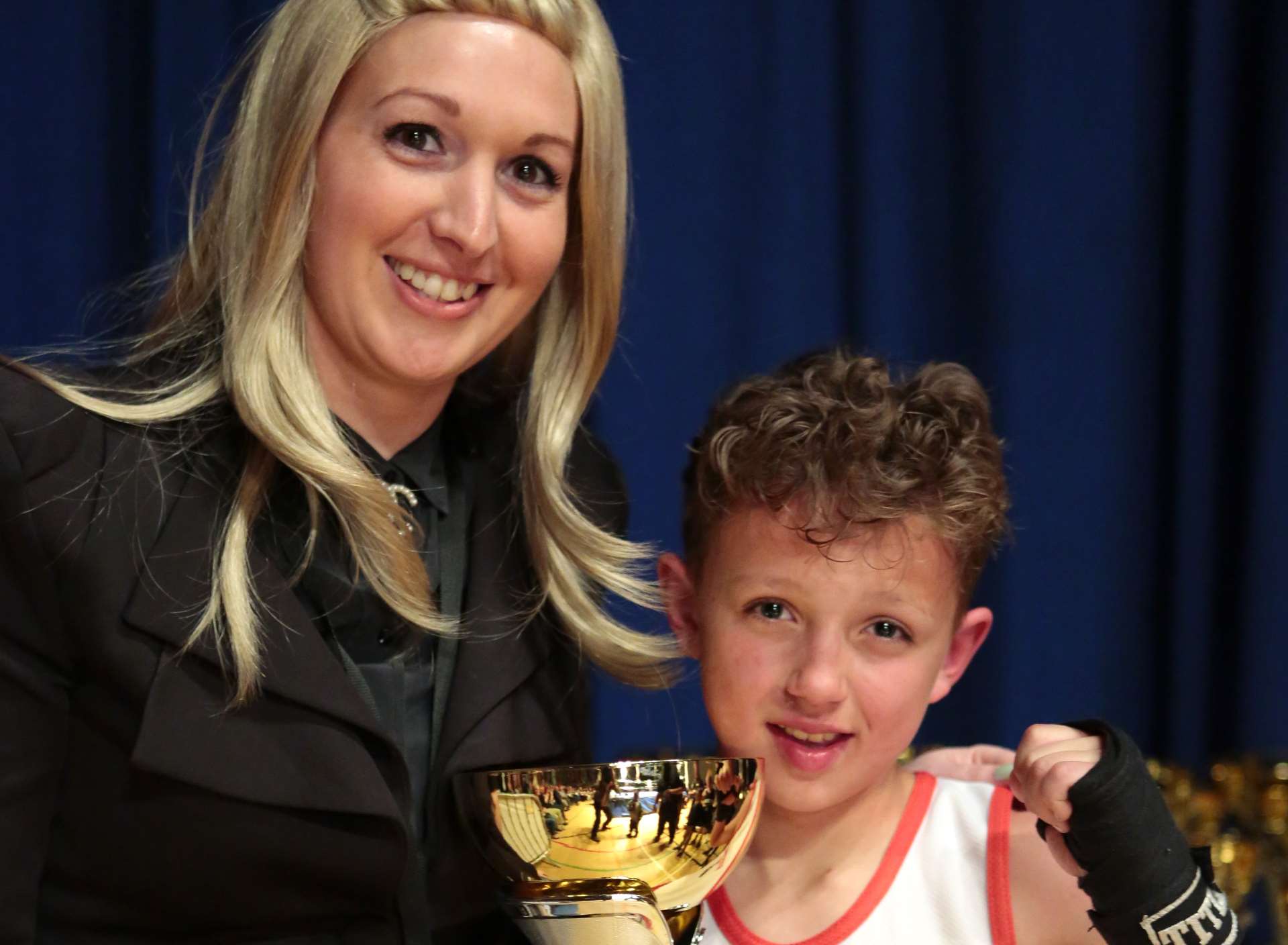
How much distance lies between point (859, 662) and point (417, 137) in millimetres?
544

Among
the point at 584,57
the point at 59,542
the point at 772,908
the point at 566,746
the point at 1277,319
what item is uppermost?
the point at 584,57

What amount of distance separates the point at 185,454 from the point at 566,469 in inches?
14.9

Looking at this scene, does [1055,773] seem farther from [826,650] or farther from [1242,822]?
[1242,822]

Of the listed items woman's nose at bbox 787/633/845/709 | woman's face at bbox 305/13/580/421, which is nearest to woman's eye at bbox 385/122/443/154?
A: woman's face at bbox 305/13/580/421

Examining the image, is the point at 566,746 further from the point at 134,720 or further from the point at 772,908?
the point at 134,720

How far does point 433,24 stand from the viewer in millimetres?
1196

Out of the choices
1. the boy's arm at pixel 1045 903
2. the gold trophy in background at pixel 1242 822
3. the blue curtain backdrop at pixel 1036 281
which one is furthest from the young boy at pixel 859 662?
the blue curtain backdrop at pixel 1036 281

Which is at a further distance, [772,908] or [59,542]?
[772,908]

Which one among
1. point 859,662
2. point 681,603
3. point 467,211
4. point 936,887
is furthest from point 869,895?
point 467,211

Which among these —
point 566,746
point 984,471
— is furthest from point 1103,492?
point 566,746

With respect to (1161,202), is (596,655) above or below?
below

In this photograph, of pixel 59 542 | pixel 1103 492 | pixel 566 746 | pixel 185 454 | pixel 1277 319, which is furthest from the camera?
pixel 1103 492

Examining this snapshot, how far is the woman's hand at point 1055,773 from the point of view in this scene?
1012mm

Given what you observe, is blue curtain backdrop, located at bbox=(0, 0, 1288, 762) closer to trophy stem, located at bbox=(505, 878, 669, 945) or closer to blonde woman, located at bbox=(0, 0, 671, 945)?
blonde woman, located at bbox=(0, 0, 671, 945)
